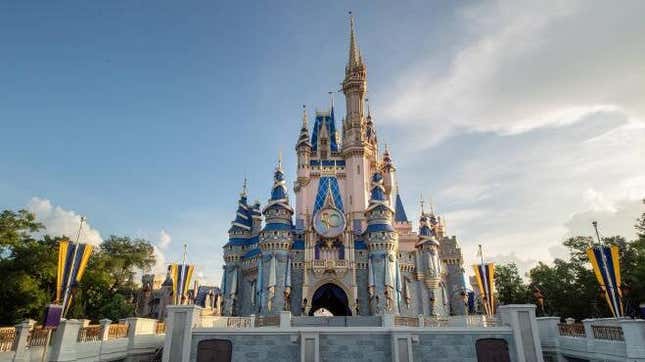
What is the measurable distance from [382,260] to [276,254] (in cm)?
1171

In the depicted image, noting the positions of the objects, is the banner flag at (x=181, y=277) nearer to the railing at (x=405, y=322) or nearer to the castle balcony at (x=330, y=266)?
the castle balcony at (x=330, y=266)

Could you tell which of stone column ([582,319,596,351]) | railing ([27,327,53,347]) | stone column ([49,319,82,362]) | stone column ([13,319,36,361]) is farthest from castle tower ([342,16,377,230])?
stone column ([13,319,36,361])

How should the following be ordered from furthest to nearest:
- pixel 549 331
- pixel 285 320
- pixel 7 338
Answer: pixel 285 320 → pixel 549 331 → pixel 7 338

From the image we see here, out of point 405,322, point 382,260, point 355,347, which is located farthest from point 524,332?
point 382,260

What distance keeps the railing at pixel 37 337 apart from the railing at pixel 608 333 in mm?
25215

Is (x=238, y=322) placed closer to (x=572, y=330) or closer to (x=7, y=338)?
(x=7, y=338)

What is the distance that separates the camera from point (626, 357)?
16328 millimetres

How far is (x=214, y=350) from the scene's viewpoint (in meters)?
21.1

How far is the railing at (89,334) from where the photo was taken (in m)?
18.1

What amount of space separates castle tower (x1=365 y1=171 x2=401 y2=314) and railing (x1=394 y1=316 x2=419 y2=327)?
44.7 ft

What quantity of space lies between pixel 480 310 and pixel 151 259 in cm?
4944

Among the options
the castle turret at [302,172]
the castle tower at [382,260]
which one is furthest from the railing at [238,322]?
the castle turret at [302,172]

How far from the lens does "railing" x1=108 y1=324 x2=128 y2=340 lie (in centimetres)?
2069

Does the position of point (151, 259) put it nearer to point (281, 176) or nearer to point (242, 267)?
point (242, 267)
